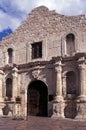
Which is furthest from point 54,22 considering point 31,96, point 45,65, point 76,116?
point 76,116

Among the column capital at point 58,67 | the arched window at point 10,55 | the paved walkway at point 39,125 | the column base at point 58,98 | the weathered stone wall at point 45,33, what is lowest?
the paved walkway at point 39,125

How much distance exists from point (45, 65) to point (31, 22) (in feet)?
12.5

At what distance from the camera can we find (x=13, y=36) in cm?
2106

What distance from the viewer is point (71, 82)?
17.4 metres

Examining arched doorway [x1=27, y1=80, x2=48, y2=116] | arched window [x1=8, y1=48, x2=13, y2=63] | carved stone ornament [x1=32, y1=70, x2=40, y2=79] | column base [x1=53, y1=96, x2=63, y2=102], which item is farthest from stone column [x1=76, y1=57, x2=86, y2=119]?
arched window [x1=8, y1=48, x2=13, y2=63]

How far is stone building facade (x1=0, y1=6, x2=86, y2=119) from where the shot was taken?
16.9m

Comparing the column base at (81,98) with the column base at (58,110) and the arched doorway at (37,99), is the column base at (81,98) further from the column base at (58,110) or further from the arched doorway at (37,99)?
the arched doorway at (37,99)

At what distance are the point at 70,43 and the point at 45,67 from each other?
231 centimetres

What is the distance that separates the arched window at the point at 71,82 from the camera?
56.6 feet

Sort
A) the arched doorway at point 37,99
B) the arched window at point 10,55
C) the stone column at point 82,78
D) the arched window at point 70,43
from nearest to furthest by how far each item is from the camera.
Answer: the stone column at point 82,78 → the arched window at point 70,43 → the arched doorway at point 37,99 → the arched window at point 10,55

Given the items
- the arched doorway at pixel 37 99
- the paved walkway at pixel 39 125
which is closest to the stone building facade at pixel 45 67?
the arched doorway at pixel 37 99

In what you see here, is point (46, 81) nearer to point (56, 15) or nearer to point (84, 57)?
point (84, 57)

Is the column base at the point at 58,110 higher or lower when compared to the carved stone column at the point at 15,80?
lower

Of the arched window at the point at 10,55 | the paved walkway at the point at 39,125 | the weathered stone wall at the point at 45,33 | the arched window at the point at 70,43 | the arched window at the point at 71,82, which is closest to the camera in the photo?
the paved walkway at the point at 39,125
